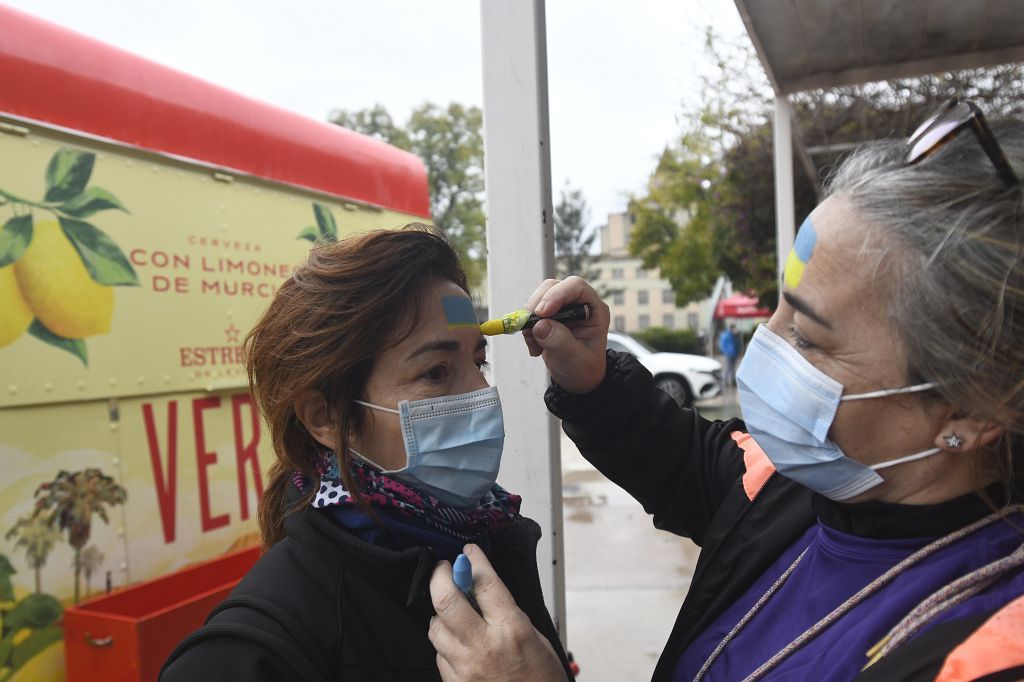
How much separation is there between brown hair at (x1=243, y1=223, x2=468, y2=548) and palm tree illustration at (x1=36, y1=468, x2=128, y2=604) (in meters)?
1.55

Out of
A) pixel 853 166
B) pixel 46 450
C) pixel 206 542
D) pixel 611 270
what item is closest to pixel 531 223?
pixel 853 166

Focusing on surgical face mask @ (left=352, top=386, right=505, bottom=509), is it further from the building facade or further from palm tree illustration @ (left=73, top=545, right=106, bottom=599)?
the building facade

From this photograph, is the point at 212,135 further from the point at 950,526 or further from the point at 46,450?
the point at 950,526

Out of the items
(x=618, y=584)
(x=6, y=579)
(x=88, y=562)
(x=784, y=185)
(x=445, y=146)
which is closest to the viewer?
(x=6, y=579)

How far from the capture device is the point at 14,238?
2.62 meters

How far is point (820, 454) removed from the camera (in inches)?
53.7

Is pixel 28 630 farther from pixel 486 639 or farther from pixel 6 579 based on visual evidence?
pixel 486 639

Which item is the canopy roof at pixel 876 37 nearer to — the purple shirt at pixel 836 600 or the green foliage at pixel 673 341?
the purple shirt at pixel 836 600

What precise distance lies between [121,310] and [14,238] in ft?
1.68

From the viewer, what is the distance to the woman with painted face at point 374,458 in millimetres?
1335

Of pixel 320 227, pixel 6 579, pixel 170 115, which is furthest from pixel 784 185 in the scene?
pixel 6 579

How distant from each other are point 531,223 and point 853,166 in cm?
106

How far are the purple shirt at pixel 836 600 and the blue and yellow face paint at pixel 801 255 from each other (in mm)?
474

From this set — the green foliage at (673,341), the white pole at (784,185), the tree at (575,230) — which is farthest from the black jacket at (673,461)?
the tree at (575,230)
